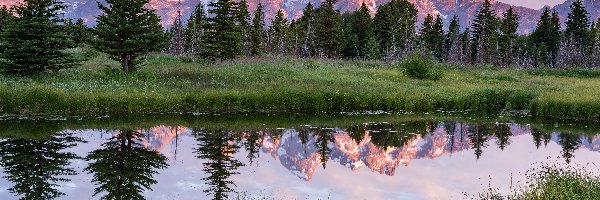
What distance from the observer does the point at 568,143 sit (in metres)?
21.7

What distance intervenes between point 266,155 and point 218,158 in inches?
68.7

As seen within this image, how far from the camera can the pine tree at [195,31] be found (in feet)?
253

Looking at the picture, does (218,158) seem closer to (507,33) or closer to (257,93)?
(257,93)

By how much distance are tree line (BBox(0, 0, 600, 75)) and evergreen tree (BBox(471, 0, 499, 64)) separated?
5.8 inches

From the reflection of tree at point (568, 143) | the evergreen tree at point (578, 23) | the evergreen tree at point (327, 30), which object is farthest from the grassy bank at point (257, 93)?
the evergreen tree at point (578, 23)

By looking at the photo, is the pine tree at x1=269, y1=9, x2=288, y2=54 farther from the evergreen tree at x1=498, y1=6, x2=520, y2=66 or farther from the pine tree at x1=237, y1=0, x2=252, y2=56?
the evergreen tree at x1=498, y1=6, x2=520, y2=66

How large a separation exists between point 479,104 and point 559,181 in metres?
23.1

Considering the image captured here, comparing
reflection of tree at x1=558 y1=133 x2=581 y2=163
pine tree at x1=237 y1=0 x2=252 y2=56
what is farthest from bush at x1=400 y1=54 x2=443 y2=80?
pine tree at x1=237 y1=0 x2=252 y2=56

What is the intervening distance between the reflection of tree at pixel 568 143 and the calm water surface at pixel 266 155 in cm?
4

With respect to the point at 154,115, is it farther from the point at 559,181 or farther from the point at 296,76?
the point at 559,181

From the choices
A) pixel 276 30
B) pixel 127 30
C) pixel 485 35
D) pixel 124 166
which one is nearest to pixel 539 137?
pixel 124 166

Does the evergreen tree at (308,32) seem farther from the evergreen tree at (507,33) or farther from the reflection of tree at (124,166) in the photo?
the reflection of tree at (124,166)

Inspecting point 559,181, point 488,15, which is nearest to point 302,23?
point 488,15

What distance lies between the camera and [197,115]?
2733 cm
